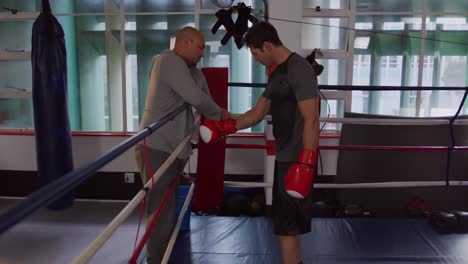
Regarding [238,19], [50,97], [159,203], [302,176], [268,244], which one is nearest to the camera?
[302,176]

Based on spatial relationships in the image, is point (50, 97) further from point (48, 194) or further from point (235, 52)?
point (48, 194)

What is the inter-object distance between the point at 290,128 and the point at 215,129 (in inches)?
17.6

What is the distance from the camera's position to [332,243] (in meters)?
2.43

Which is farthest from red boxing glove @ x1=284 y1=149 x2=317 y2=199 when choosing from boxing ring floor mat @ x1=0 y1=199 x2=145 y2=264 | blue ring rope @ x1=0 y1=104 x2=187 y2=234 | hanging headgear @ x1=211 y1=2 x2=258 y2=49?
boxing ring floor mat @ x1=0 y1=199 x2=145 y2=264

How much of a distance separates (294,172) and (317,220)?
137 cm

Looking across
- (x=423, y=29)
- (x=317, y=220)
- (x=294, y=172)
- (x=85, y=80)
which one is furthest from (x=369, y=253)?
(x=85, y=80)

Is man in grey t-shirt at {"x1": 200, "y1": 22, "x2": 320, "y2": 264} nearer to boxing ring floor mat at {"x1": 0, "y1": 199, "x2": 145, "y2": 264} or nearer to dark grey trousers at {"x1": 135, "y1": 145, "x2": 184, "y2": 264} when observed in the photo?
dark grey trousers at {"x1": 135, "y1": 145, "x2": 184, "y2": 264}

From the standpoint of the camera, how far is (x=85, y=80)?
455 cm

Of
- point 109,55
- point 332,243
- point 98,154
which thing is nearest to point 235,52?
point 109,55

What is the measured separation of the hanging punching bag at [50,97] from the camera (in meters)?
3.36

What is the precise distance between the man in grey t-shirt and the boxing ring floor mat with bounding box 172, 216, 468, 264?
532 millimetres

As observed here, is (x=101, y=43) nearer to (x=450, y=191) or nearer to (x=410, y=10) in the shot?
(x=410, y=10)

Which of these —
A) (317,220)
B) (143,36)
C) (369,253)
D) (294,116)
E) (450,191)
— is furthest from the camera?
(143,36)

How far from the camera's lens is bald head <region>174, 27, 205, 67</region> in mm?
1998
